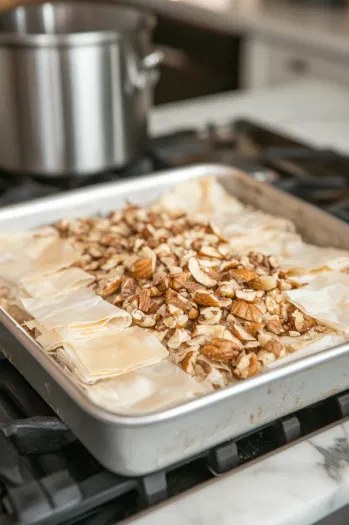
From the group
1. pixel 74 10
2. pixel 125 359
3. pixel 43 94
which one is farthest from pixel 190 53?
pixel 125 359

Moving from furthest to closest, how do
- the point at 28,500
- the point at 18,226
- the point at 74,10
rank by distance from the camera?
the point at 74,10 < the point at 18,226 < the point at 28,500

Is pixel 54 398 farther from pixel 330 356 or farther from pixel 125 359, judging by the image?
pixel 330 356

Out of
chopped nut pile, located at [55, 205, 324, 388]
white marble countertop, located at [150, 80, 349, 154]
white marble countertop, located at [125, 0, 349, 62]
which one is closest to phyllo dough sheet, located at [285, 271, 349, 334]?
chopped nut pile, located at [55, 205, 324, 388]

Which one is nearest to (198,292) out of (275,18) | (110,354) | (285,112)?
(110,354)

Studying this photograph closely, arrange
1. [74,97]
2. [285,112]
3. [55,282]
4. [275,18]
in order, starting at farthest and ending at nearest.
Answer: [275,18] → [285,112] → [74,97] → [55,282]

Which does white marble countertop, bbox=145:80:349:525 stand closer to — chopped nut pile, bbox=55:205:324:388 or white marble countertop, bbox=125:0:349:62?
chopped nut pile, bbox=55:205:324:388

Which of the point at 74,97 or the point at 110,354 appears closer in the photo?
the point at 110,354

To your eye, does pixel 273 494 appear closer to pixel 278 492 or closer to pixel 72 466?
pixel 278 492
